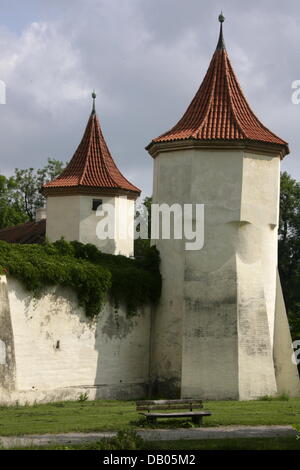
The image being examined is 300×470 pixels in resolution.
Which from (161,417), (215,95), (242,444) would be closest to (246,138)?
(215,95)

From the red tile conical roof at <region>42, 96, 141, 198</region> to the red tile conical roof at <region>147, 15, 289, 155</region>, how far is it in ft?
24.6

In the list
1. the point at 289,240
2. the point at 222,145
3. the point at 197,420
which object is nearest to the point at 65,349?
the point at 222,145

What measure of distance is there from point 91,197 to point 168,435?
1987 centimetres

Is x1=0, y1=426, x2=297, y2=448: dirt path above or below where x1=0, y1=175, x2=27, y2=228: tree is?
below

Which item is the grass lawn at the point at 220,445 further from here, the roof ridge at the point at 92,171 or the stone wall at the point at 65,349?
the roof ridge at the point at 92,171

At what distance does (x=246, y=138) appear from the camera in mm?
26141

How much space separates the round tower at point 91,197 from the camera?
35156 millimetres

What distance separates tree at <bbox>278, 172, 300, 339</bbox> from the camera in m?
49.6

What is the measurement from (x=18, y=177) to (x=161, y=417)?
4454cm

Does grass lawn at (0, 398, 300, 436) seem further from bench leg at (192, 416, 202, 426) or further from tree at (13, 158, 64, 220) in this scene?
tree at (13, 158, 64, 220)

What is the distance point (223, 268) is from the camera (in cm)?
2591

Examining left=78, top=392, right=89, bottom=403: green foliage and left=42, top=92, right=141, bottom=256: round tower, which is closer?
left=78, top=392, right=89, bottom=403: green foliage

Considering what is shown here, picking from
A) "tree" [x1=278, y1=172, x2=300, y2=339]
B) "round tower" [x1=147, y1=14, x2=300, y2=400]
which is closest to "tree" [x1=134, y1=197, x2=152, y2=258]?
"tree" [x1=278, y1=172, x2=300, y2=339]

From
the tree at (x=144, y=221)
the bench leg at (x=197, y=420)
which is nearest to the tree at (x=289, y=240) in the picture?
the tree at (x=144, y=221)
